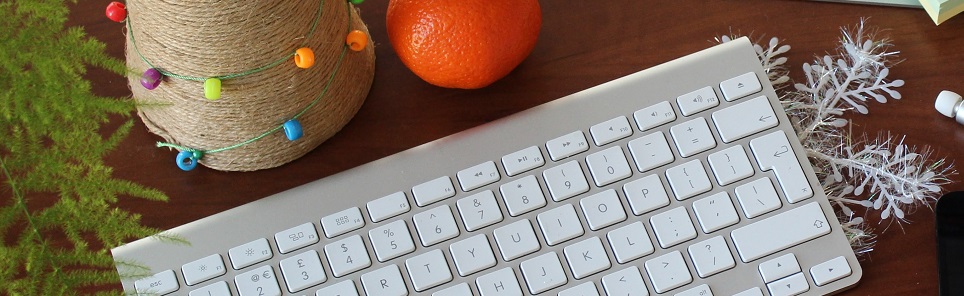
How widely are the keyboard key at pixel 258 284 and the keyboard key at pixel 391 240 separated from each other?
66 mm

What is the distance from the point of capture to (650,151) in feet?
2.27

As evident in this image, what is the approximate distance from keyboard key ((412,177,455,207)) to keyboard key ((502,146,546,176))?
0.04 meters

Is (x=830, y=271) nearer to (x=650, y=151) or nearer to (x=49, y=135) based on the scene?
(x=650, y=151)

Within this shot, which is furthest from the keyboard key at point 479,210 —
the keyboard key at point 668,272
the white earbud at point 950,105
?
the white earbud at point 950,105

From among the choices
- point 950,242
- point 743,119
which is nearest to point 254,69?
point 743,119

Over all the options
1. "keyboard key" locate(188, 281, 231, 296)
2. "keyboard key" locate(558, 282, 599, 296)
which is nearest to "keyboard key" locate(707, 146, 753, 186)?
"keyboard key" locate(558, 282, 599, 296)

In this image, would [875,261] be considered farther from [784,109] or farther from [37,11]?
[37,11]

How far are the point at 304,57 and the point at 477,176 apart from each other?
0.47 feet

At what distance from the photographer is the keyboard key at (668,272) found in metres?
0.66

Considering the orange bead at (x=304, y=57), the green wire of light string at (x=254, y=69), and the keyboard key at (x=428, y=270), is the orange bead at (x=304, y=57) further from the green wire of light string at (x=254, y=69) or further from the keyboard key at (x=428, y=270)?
the keyboard key at (x=428, y=270)

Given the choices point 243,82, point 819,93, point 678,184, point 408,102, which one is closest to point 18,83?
point 243,82

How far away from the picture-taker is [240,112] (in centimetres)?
64

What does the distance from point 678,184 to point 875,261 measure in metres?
0.14

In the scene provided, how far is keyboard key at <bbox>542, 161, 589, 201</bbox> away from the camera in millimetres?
683
